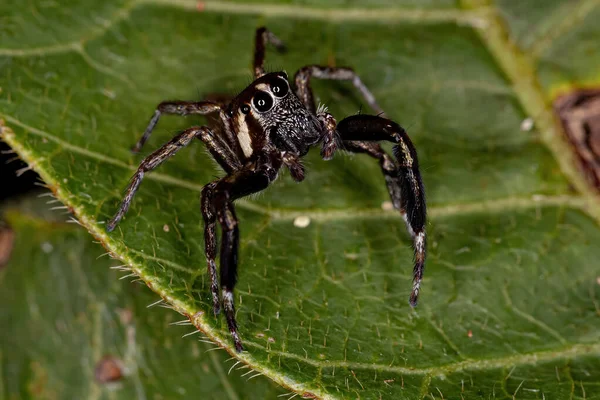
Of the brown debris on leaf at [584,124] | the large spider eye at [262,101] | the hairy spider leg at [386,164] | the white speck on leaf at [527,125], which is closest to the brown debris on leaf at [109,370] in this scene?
the large spider eye at [262,101]

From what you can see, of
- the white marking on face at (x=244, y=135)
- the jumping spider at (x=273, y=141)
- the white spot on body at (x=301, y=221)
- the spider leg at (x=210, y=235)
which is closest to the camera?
the spider leg at (x=210, y=235)

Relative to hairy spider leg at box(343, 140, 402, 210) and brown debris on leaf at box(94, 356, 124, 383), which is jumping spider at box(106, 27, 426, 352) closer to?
hairy spider leg at box(343, 140, 402, 210)

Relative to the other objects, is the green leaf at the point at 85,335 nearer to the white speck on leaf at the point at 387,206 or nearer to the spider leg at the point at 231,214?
the spider leg at the point at 231,214

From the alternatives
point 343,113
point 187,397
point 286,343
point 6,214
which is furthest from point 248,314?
point 6,214

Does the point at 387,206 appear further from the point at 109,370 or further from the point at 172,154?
the point at 109,370

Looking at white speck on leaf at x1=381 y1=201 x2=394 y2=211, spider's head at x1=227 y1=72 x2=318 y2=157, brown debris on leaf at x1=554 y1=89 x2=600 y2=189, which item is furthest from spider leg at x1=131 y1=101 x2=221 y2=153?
brown debris on leaf at x1=554 y1=89 x2=600 y2=189

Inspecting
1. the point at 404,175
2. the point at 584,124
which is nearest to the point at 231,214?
the point at 404,175

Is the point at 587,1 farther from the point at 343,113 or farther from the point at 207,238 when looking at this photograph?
the point at 207,238
